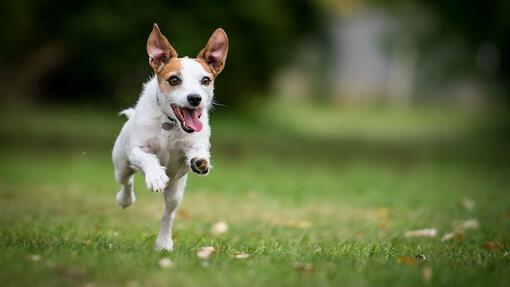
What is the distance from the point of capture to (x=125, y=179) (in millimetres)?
7445

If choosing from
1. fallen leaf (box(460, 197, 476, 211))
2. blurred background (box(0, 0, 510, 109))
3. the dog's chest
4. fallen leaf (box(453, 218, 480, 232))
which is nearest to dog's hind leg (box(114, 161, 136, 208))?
the dog's chest

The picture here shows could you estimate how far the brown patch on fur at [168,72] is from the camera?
254 inches

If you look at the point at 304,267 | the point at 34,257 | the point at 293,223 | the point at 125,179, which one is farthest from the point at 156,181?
the point at 293,223

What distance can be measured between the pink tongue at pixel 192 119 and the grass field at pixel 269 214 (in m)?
1.05

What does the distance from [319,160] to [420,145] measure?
24.3 ft

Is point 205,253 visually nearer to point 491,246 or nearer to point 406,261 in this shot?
point 406,261

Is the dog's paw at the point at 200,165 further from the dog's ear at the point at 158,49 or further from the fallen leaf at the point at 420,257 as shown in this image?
the fallen leaf at the point at 420,257

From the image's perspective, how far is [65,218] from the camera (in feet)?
29.8

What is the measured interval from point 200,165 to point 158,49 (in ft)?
3.81

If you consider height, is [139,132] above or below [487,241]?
above

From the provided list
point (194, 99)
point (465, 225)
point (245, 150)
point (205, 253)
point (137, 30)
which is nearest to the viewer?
point (205, 253)

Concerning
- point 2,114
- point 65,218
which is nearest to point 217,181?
point 65,218

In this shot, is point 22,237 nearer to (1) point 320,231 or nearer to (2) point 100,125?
(1) point 320,231

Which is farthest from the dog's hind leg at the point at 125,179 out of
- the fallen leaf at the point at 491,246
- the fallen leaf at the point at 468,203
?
the fallen leaf at the point at 468,203
